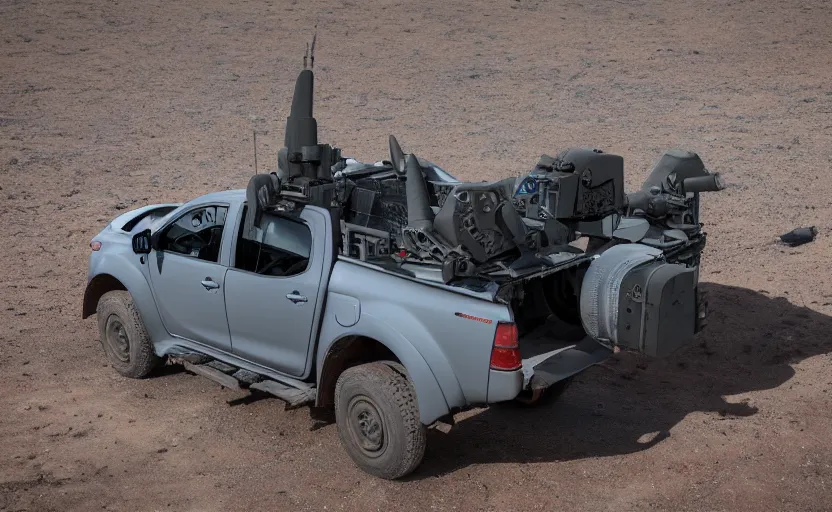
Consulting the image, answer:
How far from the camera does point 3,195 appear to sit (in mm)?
13844

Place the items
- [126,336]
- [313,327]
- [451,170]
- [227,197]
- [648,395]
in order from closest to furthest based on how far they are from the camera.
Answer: [313,327] < [227,197] < [648,395] < [126,336] < [451,170]

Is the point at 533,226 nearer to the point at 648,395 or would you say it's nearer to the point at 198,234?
the point at 648,395

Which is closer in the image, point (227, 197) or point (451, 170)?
point (227, 197)

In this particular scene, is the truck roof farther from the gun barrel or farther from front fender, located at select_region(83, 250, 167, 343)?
the gun barrel

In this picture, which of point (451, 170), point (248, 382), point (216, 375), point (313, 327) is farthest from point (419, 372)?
point (451, 170)

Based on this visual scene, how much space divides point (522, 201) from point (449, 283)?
183 cm

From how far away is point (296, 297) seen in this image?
6.83 metres

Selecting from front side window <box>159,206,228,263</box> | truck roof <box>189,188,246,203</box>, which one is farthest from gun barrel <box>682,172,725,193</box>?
front side window <box>159,206,228,263</box>

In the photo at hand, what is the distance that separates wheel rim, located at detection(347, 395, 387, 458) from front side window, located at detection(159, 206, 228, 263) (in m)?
1.72

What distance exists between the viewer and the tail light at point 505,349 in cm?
592

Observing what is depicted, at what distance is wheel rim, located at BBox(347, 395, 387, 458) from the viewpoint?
21.2 ft

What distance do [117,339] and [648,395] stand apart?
4.52 meters

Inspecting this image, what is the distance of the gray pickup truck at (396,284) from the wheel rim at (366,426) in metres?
0.02

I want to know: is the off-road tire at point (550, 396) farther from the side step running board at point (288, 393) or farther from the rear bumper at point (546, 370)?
the side step running board at point (288, 393)
